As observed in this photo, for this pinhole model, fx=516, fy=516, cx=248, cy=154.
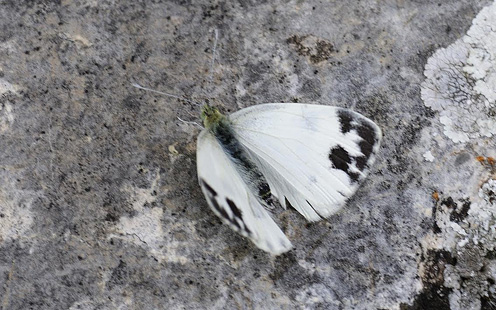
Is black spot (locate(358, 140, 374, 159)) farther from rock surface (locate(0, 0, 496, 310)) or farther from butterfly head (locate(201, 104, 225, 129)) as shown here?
butterfly head (locate(201, 104, 225, 129))

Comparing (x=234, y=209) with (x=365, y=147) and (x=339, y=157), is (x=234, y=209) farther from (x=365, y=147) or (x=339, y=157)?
(x=365, y=147)

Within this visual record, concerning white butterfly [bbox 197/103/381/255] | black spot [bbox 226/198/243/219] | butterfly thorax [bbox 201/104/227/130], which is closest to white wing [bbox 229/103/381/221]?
white butterfly [bbox 197/103/381/255]

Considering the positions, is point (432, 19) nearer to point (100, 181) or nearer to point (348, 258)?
point (348, 258)

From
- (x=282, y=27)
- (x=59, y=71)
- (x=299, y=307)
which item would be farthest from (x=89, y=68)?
(x=299, y=307)

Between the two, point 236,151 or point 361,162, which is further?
point 236,151

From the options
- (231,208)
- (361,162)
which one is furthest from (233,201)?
(361,162)

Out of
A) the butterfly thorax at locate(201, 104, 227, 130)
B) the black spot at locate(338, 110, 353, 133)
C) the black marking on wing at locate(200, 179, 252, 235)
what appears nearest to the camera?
the black marking on wing at locate(200, 179, 252, 235)
